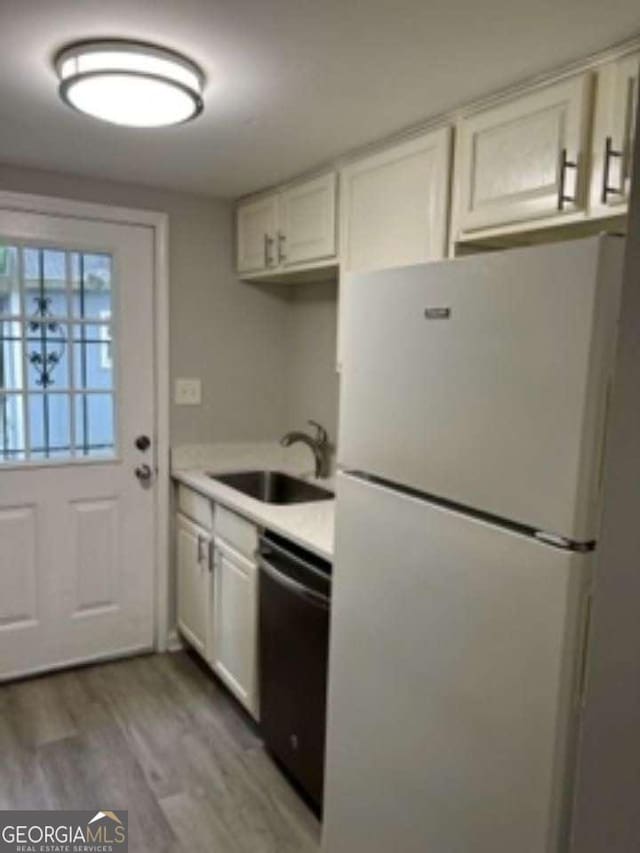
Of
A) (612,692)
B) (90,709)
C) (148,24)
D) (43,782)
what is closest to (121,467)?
(90,709)

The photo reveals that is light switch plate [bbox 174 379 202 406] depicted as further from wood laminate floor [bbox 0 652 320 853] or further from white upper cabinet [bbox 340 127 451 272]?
wood laminate floor [bbox 0 652 320 853]

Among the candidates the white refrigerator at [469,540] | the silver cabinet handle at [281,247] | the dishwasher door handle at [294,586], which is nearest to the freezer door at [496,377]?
the white refrigerator at [469,540]

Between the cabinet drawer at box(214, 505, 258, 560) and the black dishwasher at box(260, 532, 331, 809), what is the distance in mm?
80

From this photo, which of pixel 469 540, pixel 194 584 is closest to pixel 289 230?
pixel 194 584

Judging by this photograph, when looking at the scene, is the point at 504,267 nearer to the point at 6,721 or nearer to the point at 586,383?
the point at 586,383

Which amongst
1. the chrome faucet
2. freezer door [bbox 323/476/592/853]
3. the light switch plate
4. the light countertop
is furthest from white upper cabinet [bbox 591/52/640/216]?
the light switch plate

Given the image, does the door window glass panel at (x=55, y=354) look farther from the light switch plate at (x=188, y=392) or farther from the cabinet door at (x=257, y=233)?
the cabinet door at (x=257, y=233)

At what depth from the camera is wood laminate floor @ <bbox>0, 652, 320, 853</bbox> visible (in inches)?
77.5

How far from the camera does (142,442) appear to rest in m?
2.94

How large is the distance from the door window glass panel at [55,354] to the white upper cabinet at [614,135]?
2069 mm

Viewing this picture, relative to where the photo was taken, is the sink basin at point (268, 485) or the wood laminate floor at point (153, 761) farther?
the sink basin at point (268, 485)

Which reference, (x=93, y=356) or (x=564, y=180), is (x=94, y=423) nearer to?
(x=93, y=356)

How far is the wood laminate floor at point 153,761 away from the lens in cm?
197

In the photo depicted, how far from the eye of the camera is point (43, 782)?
84.0 inches
